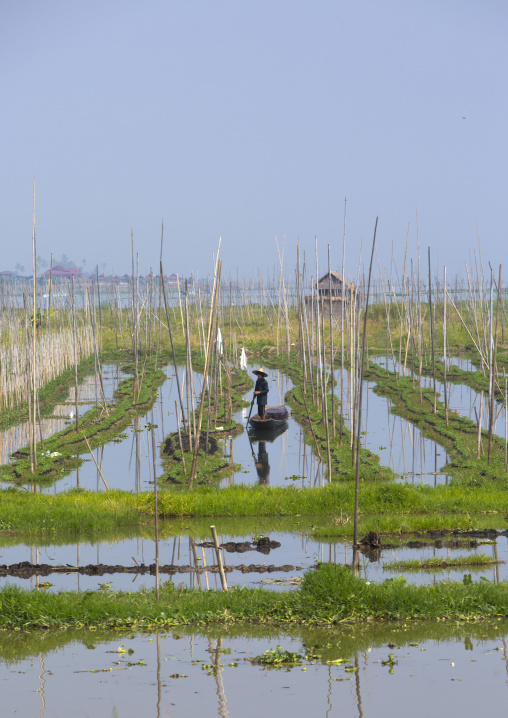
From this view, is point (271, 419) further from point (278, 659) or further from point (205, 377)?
point (278, 659)

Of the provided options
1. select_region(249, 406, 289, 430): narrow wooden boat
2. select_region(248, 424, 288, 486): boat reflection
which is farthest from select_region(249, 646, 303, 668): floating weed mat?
select_region(249, 406, 289, 430): narrow wooden boat

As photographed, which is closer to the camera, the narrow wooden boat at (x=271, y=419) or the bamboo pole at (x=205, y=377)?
the bamboo pole at (x=205, y=377)

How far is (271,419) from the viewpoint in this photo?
17.7 m

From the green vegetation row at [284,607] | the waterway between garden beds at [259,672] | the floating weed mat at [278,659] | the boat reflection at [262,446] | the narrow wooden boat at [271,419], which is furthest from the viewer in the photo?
the narrow wooden boat at [271,419]

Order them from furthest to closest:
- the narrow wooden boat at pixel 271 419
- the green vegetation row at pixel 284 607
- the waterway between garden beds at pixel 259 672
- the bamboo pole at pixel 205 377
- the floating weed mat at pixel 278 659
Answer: the narrow wooden boat at pixel 271 419
the bamboo pole at pixel 205 377
the green vegetation row at pixel 284 607
the floating weed mat at pixel 278 659
the waterway between garden beds at pixel 259 672

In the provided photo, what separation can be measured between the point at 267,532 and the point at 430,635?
395 centimetres

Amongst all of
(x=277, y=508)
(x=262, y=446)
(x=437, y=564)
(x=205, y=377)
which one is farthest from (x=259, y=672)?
(x=262, y=446)

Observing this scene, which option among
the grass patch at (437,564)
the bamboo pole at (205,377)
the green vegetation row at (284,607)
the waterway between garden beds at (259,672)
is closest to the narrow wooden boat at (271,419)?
the bamboo pole at (205,377)

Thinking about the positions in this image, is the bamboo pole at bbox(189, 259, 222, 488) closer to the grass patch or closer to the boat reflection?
the boat reflection

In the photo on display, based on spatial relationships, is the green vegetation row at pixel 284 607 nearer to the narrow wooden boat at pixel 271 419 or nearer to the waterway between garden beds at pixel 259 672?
the waterway between garden beds at pixel 259 672

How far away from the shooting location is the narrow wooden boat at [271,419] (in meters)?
17.6

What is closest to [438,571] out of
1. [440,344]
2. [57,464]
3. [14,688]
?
[14,688]

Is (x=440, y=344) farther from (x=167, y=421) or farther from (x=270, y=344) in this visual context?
(x=167, y=421)

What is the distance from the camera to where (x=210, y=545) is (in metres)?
9.97
